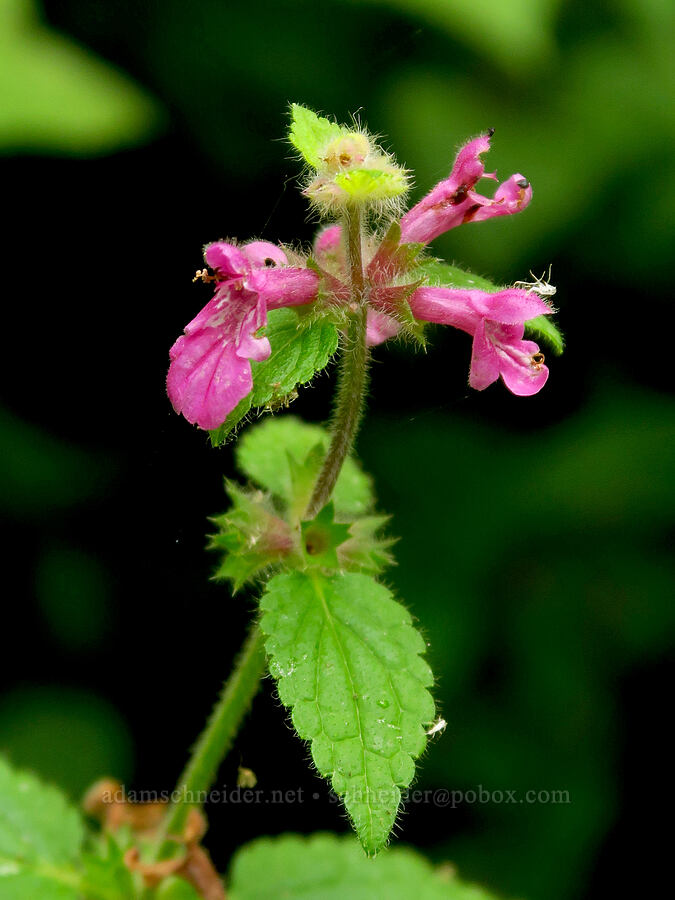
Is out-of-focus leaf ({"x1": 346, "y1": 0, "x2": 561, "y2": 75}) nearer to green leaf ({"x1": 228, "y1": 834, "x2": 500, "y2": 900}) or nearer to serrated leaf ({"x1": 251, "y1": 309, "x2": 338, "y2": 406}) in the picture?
serrated leaf ({"x1": 251, "y1": 309, "x2": 338, "y2": 406})

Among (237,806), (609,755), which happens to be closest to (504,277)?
(609,755)

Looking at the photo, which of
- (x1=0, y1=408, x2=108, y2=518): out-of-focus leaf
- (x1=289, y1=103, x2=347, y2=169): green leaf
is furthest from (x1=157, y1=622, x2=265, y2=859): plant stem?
(x1=0, y1=408, x2=108, y2=518): out-of-focus leaf

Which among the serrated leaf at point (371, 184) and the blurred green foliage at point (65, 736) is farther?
the blurred green foliage at point (65, 736)

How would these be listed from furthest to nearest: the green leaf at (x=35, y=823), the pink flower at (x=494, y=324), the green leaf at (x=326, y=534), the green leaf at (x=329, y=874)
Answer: the green leaf at (x=329, y=874)
the green leaf at (x=35, y=823)
the green leaf at (x=326, y=534)
the pink flower at (x=494, y=324)

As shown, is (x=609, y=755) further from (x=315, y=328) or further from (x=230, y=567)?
(x=315, y=328)

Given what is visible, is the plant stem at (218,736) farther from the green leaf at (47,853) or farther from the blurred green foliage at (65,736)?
the blurred green foliage at (65,736)

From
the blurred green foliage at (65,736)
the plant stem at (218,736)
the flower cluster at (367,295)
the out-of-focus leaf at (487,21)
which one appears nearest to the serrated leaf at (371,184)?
the flower cluster at (367,295)
